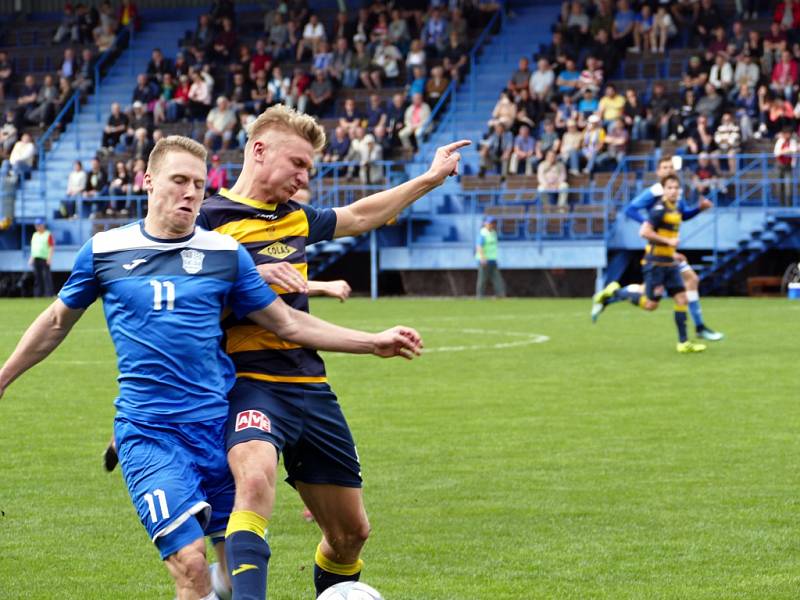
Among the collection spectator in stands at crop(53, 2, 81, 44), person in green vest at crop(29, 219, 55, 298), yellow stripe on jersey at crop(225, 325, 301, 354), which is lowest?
person in green vest at crop(29, 219, 55, 298)

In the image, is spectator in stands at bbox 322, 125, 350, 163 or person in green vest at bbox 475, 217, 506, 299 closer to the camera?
person in green vest at bbox 475, 217, 506, 299

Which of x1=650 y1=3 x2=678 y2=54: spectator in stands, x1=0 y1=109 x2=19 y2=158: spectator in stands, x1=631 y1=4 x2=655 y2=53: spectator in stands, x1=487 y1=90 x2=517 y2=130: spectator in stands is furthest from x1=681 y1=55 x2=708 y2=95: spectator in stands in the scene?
x1=0 y1=109 x2=19 y2=158: spectator in stands

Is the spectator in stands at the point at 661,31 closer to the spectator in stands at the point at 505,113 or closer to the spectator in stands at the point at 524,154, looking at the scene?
the spectator in stands at the point at 505,113

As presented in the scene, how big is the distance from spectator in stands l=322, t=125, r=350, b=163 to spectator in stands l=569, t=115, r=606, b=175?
5479 mm

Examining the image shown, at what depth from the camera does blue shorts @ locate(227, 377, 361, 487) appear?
18.6 feet

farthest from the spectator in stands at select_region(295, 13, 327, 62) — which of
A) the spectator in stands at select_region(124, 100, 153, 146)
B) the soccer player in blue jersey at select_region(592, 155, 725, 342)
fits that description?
the soccer player in blue jersey at select_region(592, 155, 725, 342)

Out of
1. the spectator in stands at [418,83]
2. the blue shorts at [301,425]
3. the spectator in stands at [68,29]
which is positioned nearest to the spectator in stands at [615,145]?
the spectator in stands at [418,83]

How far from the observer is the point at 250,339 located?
586 cm

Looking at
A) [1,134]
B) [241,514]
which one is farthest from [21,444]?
[1,134]

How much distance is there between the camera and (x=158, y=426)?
17.4ft

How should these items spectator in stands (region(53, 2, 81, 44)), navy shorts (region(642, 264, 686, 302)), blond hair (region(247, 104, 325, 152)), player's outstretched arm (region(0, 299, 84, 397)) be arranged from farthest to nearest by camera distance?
spectator in stands (region(53, 2, 81, 44)) < navy shorts (region(642, 264, 686, 302)) < blond hair (region(247, 104, 325, 152)) < player's outstretched arm (region(0, 299, 84, 397))

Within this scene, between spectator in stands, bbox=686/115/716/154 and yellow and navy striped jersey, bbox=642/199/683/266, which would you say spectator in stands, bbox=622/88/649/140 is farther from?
yellow and navy striped jersey, bbox=642/199/683/266

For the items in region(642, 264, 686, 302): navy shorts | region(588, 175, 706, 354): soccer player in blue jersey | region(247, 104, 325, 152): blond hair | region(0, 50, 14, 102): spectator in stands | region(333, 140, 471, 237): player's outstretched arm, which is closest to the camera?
region(247, 104, 325, 152): blond hair

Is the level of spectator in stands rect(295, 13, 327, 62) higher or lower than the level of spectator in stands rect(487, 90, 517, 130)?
higher
